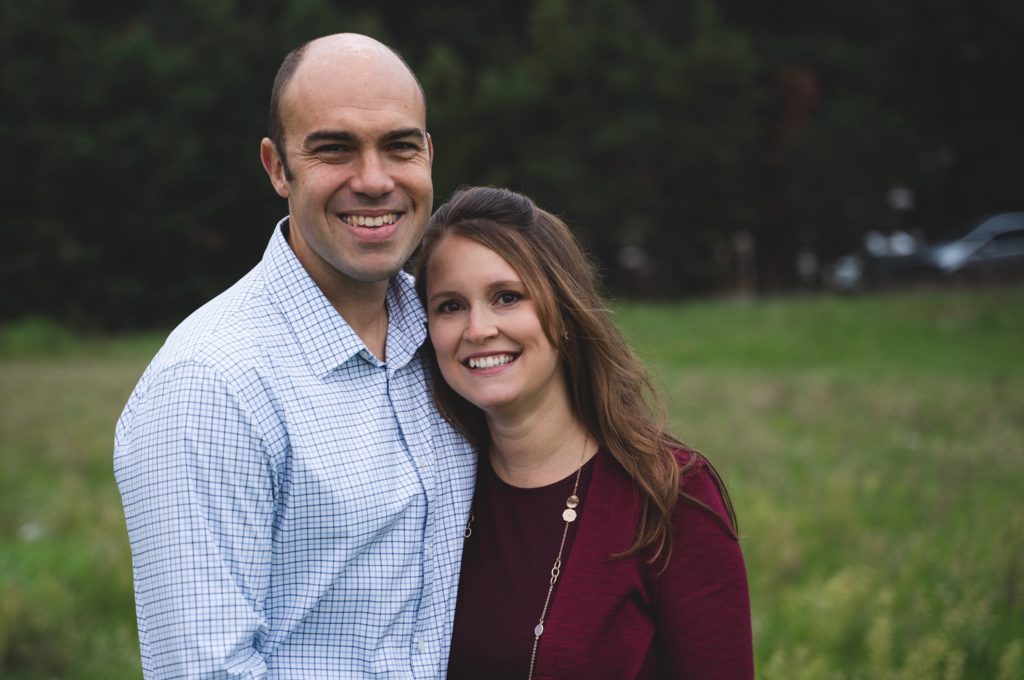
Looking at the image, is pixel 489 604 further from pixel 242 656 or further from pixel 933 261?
pixel 933 261

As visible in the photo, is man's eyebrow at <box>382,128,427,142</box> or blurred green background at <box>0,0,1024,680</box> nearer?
man's eyebrow at <box>382,128,427,142</box>

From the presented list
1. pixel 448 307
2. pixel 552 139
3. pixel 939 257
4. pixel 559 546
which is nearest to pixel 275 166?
pixel 448 307

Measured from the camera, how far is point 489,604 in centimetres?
286

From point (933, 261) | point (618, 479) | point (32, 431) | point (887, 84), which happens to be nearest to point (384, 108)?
point (618, 479)

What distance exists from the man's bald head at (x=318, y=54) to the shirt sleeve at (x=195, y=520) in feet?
2.60

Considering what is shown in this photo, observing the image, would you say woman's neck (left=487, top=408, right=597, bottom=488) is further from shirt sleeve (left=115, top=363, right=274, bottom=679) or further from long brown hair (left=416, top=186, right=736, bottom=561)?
shirt sleeve (left=115, top=363, right=274, bottom=679)

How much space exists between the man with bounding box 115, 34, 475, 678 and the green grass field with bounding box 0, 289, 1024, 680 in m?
1.03

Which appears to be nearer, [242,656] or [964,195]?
[242,656]

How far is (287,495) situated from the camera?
2.56m

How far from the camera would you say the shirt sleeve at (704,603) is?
9.04ft

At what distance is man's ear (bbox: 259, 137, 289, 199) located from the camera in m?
2.93

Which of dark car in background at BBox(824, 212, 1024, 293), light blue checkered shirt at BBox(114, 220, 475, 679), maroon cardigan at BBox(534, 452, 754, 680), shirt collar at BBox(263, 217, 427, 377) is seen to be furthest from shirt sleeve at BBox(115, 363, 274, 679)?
dark car in background at BBox(824, 212, 1024, 293)

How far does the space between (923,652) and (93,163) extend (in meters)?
32.7

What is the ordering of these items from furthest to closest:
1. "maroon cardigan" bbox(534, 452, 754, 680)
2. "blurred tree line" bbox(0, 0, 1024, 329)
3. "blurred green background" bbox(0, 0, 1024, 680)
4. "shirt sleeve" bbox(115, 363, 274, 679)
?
1. "blurred tree line" bbox(0, 0, 1024, 329)
2. "blurred green background" bbox(0, 0, 1024, 680)
3. "maroon cardigan" bbox(534, 452, 754, 680)
4. "shirt sleeve" bbox(115, 363, 274, 679)
